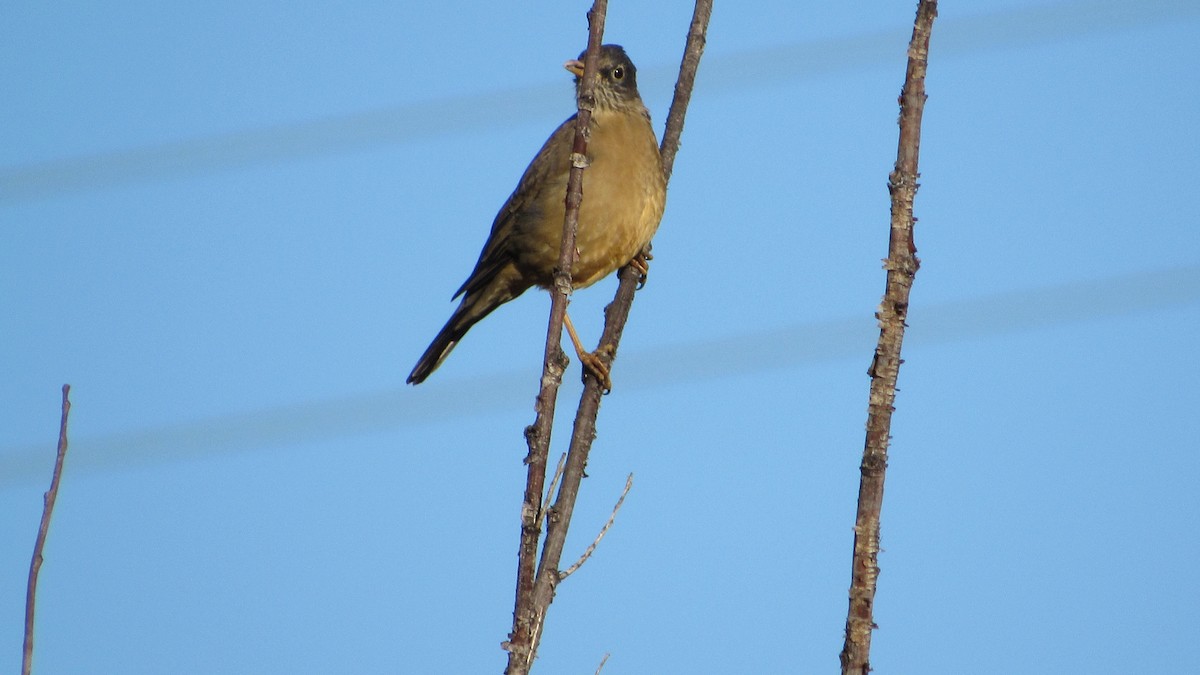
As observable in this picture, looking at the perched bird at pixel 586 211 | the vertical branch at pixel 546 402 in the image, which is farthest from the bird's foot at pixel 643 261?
the vertical branch at pixel 546 402

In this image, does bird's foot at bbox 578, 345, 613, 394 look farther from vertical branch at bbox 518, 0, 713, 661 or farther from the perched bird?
the perched bird

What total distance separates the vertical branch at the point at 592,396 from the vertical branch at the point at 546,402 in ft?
0.21

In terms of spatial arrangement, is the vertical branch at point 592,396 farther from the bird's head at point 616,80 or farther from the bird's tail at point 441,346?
the bird's tail at point 441,346

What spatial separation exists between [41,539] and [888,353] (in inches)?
65.0

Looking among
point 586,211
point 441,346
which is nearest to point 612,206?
point 586,211

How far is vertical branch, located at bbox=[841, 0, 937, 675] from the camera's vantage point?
251cm

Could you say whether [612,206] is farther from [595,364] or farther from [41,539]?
[41,539]

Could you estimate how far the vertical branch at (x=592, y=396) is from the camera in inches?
111

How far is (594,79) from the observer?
280cm

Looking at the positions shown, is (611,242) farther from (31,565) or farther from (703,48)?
(31,565)

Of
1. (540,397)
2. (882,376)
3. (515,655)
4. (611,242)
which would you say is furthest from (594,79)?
(611,242)

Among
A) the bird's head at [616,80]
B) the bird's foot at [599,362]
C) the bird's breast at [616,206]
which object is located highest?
the bird's head at [616,80]

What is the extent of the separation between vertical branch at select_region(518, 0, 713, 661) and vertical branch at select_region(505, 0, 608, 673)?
6 centimetres

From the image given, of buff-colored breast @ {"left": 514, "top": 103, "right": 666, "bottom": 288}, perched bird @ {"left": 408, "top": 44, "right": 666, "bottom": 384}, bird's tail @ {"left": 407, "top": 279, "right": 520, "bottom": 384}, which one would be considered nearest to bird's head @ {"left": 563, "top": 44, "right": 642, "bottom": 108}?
perched bird @ {"left": 408, "top": 44, "right": 666, "bottom": 384}
